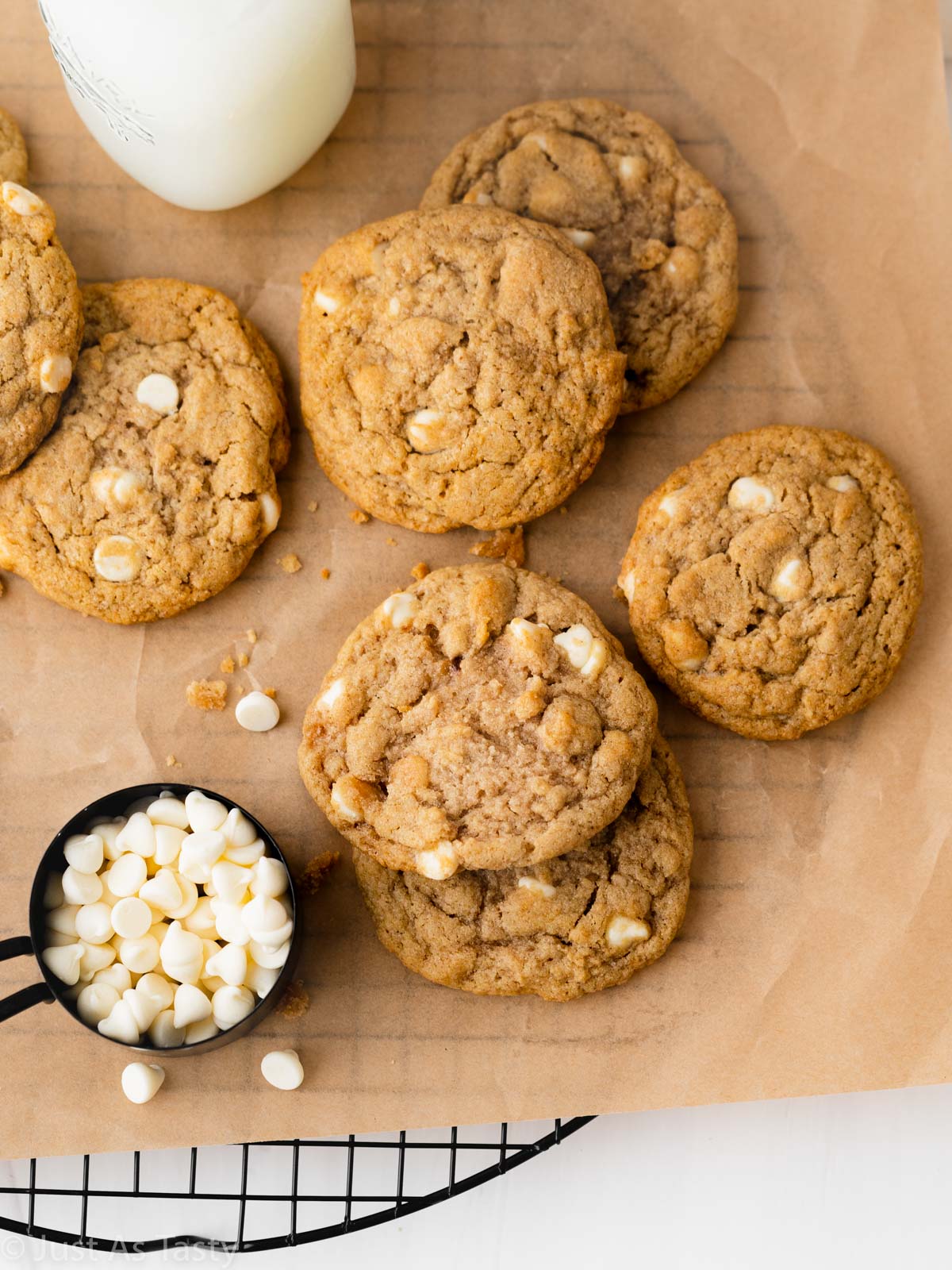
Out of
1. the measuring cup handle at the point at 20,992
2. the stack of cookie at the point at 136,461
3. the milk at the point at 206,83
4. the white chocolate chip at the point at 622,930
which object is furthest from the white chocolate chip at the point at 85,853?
the milk at the point at 206,83

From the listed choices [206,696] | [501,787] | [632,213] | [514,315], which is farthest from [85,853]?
[632,213]

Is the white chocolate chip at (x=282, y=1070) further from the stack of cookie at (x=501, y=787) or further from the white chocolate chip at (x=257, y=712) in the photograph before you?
the white chocolate chip at (x=257, y=712)

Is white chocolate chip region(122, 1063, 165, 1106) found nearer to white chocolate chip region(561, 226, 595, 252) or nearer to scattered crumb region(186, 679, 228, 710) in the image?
scattered crumb region(186, 679, 228, 710)

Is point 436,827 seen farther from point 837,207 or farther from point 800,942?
point 837,207

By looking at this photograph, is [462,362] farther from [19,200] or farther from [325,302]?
[19,200]

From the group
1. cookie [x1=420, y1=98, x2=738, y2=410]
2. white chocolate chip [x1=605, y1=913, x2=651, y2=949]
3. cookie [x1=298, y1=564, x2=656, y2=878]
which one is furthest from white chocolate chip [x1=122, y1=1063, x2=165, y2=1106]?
cookie [x1=420, y1=98, x2=738, y2=410]

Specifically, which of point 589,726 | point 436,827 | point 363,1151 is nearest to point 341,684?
point 436,827
